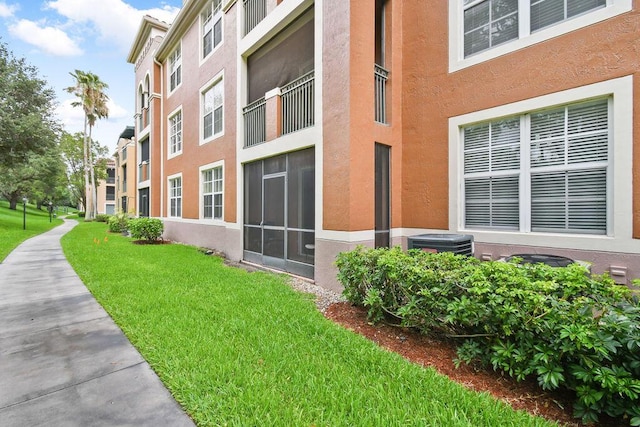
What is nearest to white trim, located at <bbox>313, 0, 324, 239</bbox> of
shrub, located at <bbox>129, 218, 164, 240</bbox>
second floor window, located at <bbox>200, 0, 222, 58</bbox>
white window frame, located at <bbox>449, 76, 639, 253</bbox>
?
white window frame, located at <bbox>449, 76, 639, 253</bbox>

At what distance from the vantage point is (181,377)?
9.80 ft

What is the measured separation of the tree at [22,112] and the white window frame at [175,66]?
1072cm

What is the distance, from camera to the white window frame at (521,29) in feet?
14.8

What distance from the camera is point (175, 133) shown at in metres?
15.8

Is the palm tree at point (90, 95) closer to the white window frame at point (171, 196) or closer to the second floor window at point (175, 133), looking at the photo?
the second floor window at point (175, 133)

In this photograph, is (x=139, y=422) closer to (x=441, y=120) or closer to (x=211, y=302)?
(x=211, y=302)

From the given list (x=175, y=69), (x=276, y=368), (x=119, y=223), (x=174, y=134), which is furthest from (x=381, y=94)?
(x=119, y=223)

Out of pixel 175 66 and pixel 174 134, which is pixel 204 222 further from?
pixel 175 66

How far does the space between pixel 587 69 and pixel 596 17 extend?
30.3 inches

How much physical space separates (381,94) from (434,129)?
58.0 inches

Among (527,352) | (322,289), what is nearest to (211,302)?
(322,289)

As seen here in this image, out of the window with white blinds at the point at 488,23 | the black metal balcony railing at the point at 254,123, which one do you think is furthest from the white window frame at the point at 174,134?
A: the window with white blinds at the point at 488,23

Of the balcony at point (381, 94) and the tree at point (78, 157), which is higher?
the tree at point (78, 157)

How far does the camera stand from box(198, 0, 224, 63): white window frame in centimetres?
1162
